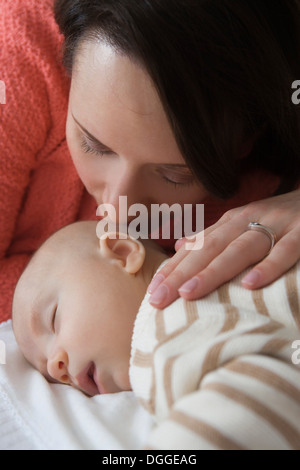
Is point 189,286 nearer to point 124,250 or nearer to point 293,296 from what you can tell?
point 293,296

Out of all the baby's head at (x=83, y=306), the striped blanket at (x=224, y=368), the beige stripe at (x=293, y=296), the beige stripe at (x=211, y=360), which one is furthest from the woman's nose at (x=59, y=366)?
the beige stripe at (x=293, y=296)

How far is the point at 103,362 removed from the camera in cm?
97

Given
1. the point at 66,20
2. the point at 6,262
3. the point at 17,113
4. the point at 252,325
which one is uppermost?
the point at 66,20

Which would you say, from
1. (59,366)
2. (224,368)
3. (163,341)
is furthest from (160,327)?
(59,366)

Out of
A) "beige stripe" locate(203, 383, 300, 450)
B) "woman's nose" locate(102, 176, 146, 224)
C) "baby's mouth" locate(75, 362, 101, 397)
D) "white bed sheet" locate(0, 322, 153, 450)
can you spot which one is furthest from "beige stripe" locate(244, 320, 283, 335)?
"woman's nose" locate(102, 176, 146, 224)

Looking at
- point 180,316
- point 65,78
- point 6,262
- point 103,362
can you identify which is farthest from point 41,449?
point 65,78

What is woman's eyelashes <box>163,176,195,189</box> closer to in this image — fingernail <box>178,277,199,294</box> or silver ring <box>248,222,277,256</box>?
silver ring <box>248,222,277,256</box>

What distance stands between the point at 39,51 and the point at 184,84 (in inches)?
21.2

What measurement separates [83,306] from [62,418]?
193 millimetres

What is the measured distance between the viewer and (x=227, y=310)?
0.85m

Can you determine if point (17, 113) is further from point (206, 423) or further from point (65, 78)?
point (206, 423)

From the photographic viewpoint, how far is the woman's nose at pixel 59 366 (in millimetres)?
977

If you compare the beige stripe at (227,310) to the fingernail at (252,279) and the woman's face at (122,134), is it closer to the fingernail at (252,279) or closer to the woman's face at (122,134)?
the fingernail at (252,279)

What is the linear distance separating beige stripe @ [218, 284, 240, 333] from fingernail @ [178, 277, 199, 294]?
0.05 m
